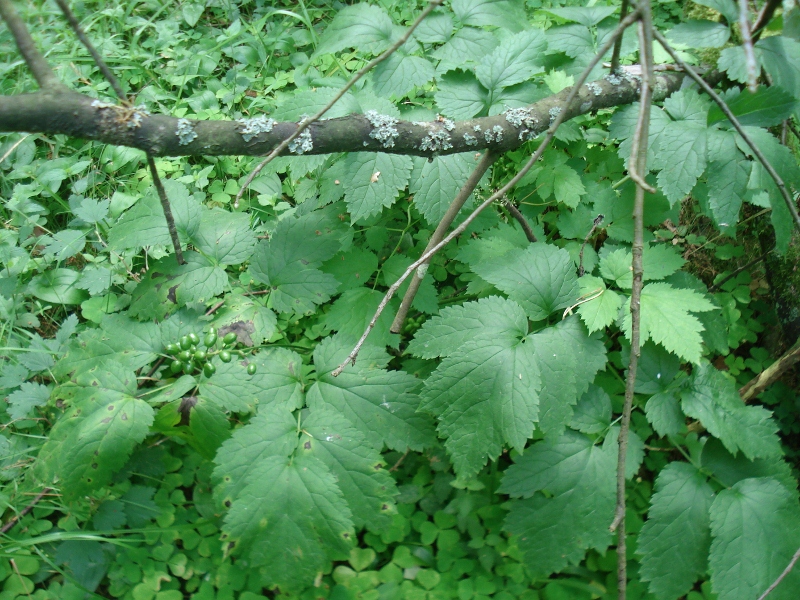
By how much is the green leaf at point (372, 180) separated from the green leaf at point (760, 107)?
104 centimetres

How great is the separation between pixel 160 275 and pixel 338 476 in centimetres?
93

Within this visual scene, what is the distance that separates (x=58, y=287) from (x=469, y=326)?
187 centimetres

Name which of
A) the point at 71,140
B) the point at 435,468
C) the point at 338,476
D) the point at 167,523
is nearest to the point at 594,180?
the point at 435,468

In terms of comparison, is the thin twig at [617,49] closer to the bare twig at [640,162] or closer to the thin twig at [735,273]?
the bare twig at [640,162]

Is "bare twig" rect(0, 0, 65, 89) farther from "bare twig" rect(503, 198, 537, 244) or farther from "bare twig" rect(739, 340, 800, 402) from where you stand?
"bare twig" rect(739, 340, 800, 402)

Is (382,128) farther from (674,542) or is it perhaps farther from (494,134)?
(674,542)

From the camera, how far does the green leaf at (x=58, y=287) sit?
232cm

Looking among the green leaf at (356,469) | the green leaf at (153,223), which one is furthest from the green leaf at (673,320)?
the green leaf at (153,223)

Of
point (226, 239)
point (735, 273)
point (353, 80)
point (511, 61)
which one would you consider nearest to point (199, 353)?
point (226, 239)

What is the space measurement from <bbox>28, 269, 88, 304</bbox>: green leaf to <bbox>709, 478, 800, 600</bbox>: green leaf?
2.54 meters

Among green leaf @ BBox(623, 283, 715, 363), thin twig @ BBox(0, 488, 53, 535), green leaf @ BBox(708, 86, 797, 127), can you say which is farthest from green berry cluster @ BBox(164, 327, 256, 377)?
green leaf @ BBox(708, 86, 797, 127)

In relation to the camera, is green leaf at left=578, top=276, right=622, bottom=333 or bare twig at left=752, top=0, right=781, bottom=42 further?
bare twig at left=752, top=0, right=781, bottom=42

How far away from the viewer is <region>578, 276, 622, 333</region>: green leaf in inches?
61.9

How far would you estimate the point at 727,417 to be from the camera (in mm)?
1630
